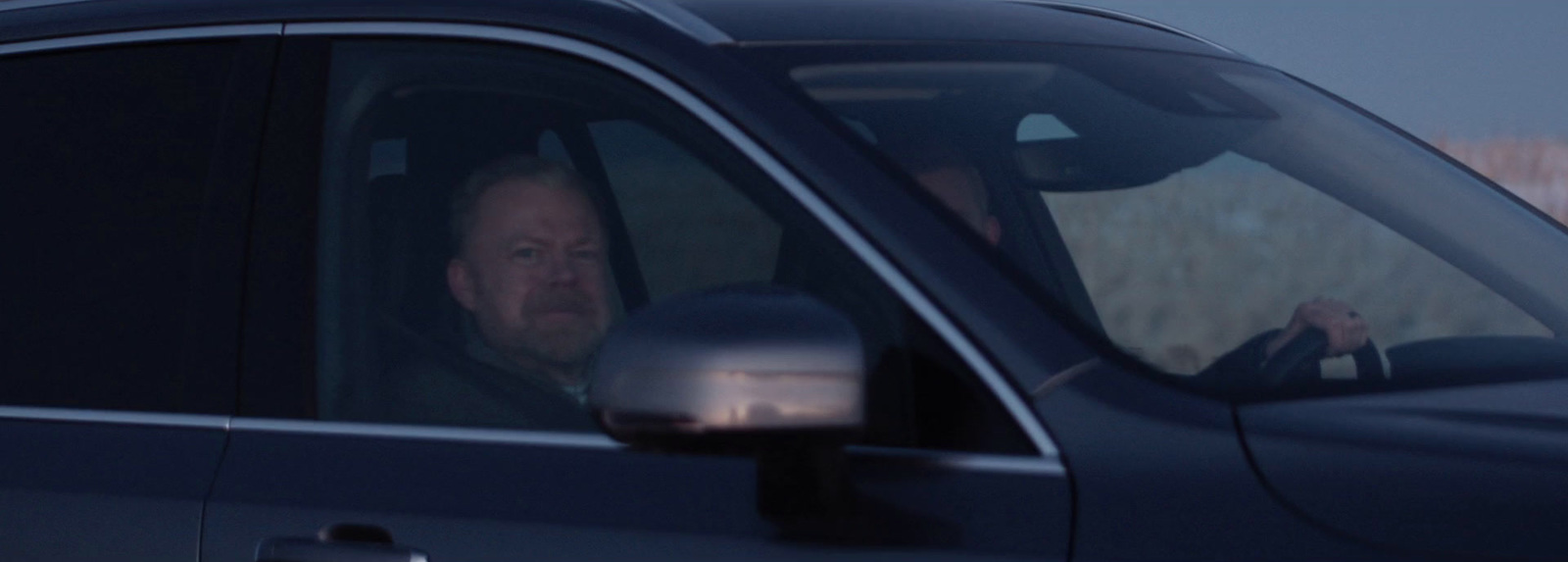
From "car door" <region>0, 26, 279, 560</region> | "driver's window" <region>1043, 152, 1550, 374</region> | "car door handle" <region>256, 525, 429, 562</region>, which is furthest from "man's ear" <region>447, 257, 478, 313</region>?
"driver's window" <region>1043, 152, 1550, 374</region>

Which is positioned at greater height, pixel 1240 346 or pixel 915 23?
pixel 915 23

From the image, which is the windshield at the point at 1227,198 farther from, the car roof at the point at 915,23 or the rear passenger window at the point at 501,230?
the rear passenger window at the point at 501,230

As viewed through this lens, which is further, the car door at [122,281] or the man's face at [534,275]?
the man's face at [534,275]

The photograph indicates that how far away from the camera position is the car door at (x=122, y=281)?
2.60 meters

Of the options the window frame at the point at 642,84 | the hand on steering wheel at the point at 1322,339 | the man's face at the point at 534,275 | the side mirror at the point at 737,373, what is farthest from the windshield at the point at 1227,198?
the man's face at the point at 534,275

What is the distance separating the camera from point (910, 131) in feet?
8.32

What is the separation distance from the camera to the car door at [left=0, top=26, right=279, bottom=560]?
2.60 meters

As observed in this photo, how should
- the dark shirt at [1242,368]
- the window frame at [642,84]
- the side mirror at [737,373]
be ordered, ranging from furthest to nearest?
the dark shirt at [1242,368] < the window frame at [642,84] < the side mirror at [737,373]

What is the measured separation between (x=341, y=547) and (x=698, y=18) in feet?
2.42

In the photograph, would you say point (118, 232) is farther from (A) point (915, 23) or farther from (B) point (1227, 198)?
(B) point (1227, 198)

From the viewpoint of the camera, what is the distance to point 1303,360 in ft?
8.46

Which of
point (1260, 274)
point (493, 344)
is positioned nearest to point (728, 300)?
point (493, 344)

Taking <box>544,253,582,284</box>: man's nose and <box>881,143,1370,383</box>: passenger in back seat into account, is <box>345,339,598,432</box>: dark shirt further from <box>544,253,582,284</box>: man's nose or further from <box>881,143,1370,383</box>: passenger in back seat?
<box>881,143,1370,383</box>: passenger in back seat

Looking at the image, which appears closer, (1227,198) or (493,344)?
(493,344)
